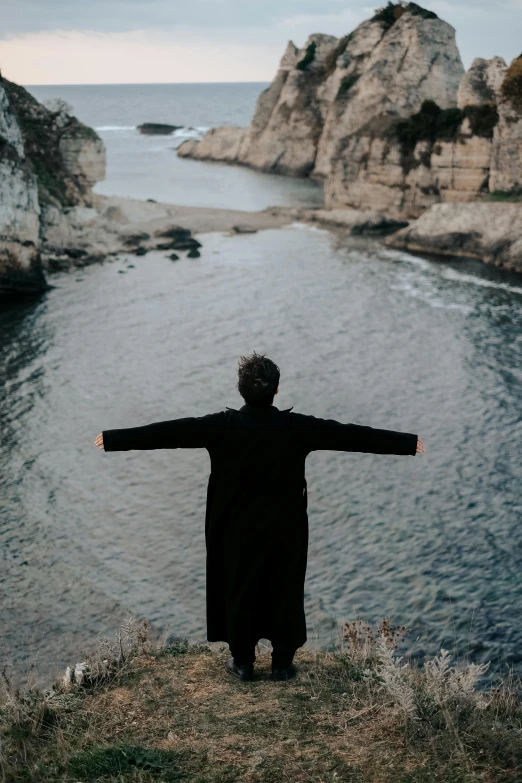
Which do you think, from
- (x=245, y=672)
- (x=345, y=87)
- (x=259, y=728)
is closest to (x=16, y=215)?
(x=245, y=672)

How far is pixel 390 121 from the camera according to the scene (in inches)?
2267

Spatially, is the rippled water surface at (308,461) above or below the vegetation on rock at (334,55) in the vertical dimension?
below

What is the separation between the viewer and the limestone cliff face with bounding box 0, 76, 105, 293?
118 feet

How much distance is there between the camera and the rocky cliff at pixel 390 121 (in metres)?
49.8

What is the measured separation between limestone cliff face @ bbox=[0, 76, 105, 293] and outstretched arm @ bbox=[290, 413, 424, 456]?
3223cm

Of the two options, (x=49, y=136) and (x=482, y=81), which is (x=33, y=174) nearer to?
(x=49, y=136)

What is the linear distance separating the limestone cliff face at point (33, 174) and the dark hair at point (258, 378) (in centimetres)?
3203

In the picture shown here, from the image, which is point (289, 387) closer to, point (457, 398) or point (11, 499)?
point (457, 398)

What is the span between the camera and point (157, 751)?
5.67 meters

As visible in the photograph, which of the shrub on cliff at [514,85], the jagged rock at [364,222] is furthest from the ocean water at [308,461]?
the jagged rock at [364,222]

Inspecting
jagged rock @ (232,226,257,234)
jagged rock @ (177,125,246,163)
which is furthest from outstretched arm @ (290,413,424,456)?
jagged rock @ (177,125,246,163)

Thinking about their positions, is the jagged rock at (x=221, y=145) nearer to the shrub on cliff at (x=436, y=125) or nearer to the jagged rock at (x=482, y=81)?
the shrub on cliff at (x=436, y=125)

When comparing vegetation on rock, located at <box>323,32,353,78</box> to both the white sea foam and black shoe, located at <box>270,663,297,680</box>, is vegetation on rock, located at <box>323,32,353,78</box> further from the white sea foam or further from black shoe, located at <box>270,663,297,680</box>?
the white sea foam

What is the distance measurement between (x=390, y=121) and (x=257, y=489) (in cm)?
5613
